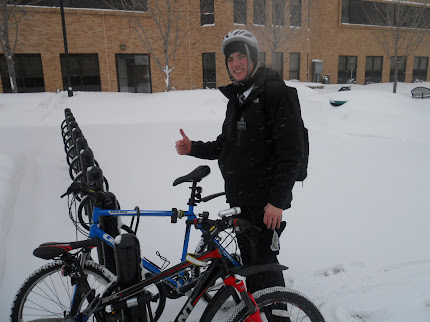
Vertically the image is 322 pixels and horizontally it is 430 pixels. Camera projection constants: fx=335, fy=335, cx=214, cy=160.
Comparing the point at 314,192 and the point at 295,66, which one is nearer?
the point at 314,192

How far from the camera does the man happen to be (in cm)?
206

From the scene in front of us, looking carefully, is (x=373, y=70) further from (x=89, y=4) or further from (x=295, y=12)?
(x=89, y=4)

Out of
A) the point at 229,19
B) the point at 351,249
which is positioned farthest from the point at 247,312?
the point at 229,19

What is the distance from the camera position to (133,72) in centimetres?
2042

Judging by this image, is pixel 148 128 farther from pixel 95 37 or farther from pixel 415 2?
pixel 415 2

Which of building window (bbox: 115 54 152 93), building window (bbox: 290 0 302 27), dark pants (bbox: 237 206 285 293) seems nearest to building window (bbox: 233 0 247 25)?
building window (bbox: 290 0 302 27)

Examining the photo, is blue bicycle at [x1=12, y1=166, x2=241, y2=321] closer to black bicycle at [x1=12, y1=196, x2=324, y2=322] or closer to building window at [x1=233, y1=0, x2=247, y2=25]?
black bicycle at [x1=12, y1=196, x2=324, y2=322]

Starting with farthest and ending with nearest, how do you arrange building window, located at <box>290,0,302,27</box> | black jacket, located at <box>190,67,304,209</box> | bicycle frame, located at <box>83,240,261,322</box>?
building window, located at <box>290,0,302,27</box>, black jacket, located at <box>190,67,304,209</box>, bicycle frame, located at <box>83,240,261,322</box>

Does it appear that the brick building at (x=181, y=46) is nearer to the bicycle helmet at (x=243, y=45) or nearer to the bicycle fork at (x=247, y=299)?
the bicycle helmet at (x=243, y=45)

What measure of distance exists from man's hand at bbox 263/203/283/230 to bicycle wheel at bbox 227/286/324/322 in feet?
1.29

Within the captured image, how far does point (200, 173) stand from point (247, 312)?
42.4 inches

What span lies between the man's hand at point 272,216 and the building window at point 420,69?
37.0m

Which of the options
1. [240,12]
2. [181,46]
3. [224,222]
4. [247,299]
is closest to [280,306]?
[247,299]

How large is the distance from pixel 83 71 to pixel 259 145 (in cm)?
1928
